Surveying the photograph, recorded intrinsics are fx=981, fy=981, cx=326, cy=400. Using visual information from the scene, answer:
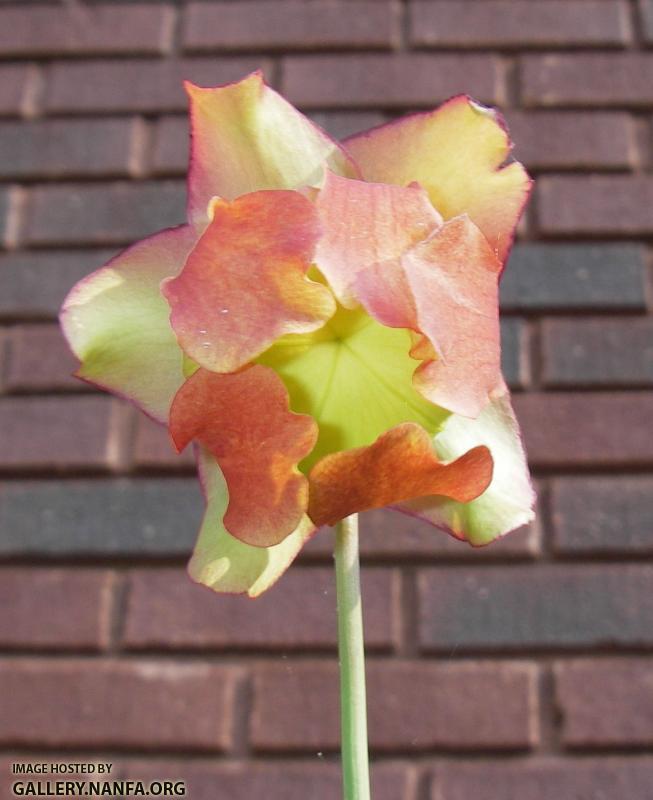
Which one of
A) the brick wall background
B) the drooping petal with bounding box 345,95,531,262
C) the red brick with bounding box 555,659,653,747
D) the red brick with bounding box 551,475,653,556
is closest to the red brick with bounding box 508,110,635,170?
the brick wall background

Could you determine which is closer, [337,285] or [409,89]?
[337,285]

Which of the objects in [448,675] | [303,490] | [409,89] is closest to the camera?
[303,490]

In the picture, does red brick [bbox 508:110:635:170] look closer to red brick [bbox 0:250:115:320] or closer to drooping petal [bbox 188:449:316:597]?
red brick [bbox 0:250:115:320]

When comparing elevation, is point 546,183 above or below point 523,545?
above

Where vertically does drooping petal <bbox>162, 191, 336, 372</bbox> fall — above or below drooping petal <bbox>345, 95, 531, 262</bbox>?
below

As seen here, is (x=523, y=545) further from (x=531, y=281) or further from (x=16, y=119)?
(x=16, y=119)

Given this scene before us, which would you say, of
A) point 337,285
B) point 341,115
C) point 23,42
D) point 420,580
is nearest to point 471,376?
point 337,285
